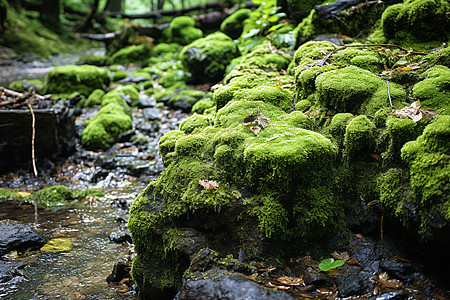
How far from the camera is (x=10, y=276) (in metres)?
3.36

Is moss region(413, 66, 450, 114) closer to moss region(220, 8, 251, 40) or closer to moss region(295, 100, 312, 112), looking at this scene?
moss region(295, 100, 312, 112)

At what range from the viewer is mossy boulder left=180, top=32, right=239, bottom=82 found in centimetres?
1015

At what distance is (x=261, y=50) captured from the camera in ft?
20.7

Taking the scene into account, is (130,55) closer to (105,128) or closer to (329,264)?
(105,128)

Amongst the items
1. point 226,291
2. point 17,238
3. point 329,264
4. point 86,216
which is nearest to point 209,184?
point 226,291

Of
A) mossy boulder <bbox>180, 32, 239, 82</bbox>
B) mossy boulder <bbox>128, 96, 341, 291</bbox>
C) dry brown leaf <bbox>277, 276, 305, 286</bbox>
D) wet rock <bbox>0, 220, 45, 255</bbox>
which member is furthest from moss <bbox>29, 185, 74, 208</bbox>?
mossy boulder <bbox>180, 32, 239, 82</bbox>

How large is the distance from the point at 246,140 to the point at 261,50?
367 cm

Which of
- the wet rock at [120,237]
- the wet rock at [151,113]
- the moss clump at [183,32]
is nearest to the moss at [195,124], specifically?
the wet rock at [120,237]

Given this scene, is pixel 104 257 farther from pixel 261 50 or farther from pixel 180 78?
pixel 180 78

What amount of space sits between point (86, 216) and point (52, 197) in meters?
1.00

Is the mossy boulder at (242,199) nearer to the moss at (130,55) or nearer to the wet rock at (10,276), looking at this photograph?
the wet rock at (10,276)

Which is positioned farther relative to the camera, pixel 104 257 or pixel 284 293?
pixel 104 257

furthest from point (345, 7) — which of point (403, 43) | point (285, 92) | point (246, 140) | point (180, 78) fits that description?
point (180, 78)

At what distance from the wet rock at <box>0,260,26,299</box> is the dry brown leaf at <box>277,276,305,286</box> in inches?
103
